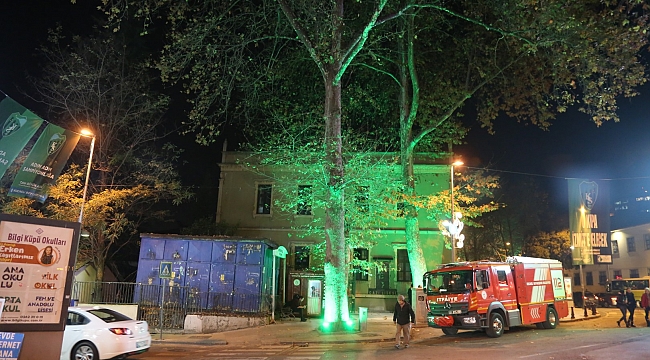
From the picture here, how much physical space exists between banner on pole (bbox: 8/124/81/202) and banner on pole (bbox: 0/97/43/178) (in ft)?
1.90

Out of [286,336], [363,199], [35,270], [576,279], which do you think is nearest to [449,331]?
[286,336]

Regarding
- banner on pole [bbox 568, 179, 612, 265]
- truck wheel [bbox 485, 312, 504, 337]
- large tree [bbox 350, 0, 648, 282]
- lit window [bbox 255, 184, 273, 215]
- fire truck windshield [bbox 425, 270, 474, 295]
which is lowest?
truck wheel [bbox 485, 312, 504, 337]

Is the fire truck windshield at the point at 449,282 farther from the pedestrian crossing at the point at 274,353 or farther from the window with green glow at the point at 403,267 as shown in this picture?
the window with green glow at the point at 403,267

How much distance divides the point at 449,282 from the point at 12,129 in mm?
15258

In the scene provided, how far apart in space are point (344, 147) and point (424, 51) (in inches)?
255

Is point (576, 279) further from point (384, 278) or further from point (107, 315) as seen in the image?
→ point (107, 315)

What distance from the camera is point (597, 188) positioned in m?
24.4

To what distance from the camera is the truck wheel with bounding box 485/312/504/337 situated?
15250 mm

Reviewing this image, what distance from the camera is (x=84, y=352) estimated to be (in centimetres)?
1063

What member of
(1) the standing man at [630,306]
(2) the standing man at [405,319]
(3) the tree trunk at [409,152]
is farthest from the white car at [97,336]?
(1) the standing man at [630,306]

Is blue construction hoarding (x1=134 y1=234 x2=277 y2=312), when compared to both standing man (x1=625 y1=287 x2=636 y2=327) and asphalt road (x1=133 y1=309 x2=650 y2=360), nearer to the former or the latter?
asphalt road (x1=133 y1=309 x2=650 y2=360)

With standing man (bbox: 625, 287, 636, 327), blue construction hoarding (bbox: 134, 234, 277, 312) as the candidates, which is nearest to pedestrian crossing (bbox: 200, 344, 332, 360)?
blue construction hoarding (bbox: 134, 234, 277, 312)

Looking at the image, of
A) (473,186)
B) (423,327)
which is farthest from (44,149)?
(473,186)

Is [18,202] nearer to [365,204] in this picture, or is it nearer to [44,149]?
[44,149]
